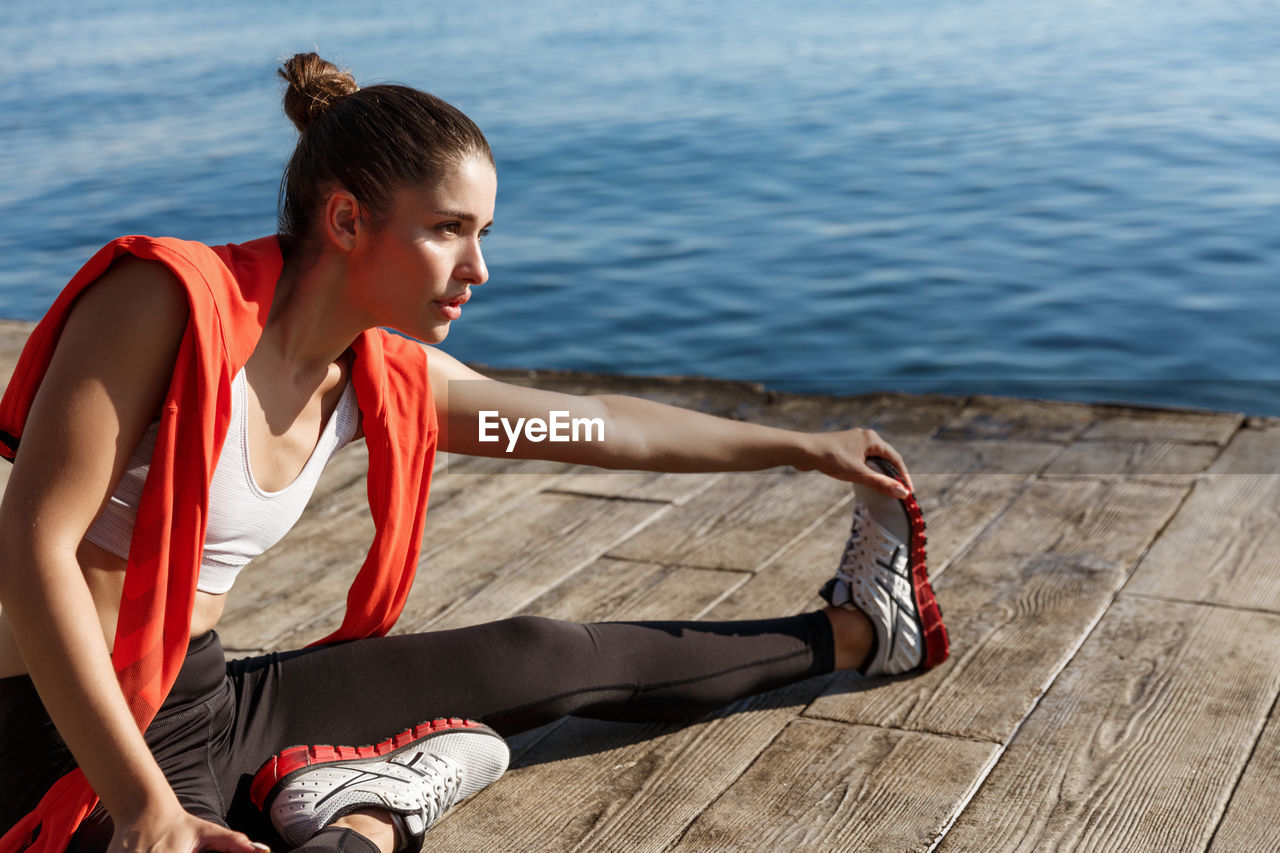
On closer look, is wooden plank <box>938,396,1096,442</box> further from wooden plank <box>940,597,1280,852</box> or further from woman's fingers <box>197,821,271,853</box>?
woman's fingers <box>197,821,271,853</box>

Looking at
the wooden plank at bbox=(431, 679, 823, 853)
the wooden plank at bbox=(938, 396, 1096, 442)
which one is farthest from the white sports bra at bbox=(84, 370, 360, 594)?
the wooden plank at bbox=(938, 396, 1096, 442)

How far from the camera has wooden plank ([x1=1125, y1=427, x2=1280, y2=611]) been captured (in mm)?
2504

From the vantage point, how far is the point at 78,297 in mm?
1433

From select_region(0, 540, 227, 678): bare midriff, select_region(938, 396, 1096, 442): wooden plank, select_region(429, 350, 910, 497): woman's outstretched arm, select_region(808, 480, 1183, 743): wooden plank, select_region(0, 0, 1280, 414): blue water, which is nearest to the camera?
select_region(0, 540, 227, 678): bare midriff

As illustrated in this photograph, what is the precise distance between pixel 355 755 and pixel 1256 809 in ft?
4.06

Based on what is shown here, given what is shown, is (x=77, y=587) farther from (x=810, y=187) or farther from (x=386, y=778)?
(x=810, y=187)

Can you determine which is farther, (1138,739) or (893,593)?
(893,593)

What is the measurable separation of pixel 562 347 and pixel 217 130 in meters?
7.88

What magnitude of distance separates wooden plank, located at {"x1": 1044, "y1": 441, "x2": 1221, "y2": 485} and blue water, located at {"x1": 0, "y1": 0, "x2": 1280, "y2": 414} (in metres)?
2.54

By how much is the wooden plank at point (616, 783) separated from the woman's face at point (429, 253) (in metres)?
0.73

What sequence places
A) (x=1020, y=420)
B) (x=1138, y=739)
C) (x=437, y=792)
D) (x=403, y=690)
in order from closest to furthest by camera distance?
1. (x=437, y=792)
2. (x=403, y=690)
3. (x=1138, y=739)
4. (x=1020, y=420)

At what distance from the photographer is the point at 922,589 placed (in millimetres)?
2262

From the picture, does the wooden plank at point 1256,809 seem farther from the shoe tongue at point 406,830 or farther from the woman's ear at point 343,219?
the woman's ear at point 343,219

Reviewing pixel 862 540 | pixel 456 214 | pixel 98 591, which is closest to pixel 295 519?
pixel 98 591
